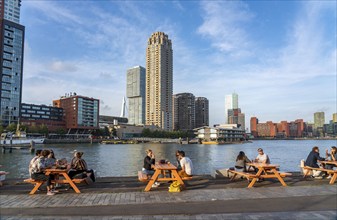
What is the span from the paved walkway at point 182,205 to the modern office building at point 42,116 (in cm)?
14990

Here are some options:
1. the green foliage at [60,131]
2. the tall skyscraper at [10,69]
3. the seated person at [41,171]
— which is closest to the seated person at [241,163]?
the seated person at [41,171]

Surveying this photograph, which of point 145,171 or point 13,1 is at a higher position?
point 13,1

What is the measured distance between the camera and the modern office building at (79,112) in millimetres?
162125

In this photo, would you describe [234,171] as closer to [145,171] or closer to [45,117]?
[145,171]

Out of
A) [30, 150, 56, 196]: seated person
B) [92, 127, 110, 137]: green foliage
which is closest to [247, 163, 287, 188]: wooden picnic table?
[30, 150, 56, 196]: seated person

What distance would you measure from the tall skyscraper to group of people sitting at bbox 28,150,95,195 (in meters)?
135

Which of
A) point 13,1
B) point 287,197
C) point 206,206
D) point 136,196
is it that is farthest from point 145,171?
point 13,1

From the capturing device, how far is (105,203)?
8766 millimetres

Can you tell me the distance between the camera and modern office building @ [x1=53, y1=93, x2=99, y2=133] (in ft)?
532

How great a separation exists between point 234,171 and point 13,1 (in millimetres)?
197542

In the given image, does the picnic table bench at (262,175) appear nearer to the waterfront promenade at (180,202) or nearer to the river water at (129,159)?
the waterfront promenade at (180,202)

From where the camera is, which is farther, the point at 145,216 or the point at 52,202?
the point at 52,202

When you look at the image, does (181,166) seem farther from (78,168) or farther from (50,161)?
(50,161)

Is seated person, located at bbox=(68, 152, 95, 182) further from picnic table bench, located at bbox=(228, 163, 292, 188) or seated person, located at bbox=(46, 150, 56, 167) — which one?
picnic table bench, located at bbox=(228, 163, 292, 188)
